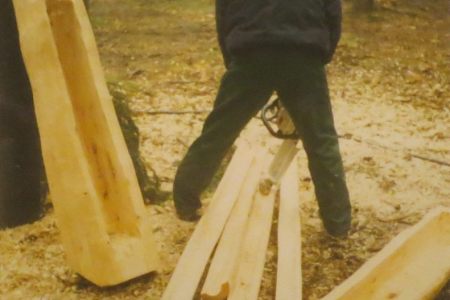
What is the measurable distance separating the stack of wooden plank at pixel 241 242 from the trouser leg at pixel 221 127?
0.19 metres

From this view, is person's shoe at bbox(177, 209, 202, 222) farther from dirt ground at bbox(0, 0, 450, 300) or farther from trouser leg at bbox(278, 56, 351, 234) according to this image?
trouser leg at bbox(278, 56, 351, 234)

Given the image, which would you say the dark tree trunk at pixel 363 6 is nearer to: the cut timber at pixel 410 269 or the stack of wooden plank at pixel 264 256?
the stack of wooden plank at pixel 264 256

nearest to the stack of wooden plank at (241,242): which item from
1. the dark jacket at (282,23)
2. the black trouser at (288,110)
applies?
the black trouser at (288,110)

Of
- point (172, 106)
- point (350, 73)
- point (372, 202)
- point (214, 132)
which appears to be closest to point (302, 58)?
point (214, 132)

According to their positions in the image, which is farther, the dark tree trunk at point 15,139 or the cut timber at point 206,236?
the dark tree trunk at point 15,139

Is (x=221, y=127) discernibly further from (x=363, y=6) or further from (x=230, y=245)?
(x=363, y=6)

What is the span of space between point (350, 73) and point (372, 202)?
346cm

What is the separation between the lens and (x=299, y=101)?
317 centimetres

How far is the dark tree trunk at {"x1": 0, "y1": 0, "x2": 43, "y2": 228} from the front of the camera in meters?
3.15

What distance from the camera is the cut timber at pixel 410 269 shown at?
2.51 m

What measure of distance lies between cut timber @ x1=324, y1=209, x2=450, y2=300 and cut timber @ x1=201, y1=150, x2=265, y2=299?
497mm

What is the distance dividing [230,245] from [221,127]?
678mm

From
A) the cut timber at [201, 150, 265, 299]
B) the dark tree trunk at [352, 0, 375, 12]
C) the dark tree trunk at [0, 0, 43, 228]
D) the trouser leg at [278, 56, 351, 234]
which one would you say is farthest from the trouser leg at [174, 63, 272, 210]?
the dark tree trunk at [352, 0, 375, 12]

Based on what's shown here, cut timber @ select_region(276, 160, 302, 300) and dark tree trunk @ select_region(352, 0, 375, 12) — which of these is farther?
dark tree trunk @ select_region(352, 0, 375, 12)
